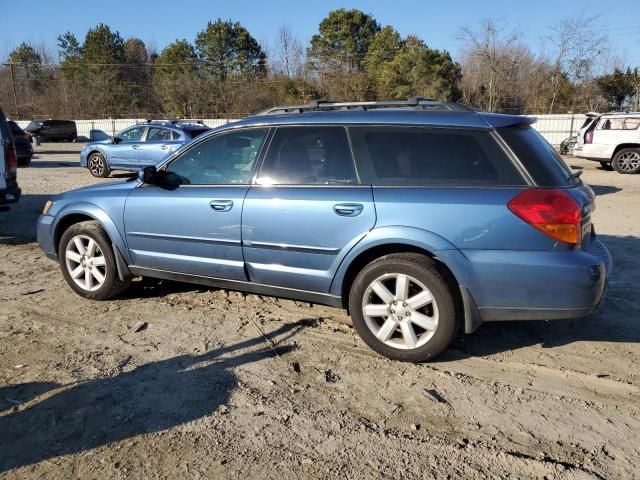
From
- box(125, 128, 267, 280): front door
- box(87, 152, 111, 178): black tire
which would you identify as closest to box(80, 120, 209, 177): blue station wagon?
box(87, 152, 111, 178): black tire

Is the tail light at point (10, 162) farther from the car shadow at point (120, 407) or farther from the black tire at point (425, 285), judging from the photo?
the black tire at point (425, 285)

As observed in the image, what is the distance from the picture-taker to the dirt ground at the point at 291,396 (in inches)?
106

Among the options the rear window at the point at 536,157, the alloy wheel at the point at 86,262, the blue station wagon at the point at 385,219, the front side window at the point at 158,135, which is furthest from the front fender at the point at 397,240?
the front side window at the point at 158,135

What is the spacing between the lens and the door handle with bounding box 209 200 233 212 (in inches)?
166

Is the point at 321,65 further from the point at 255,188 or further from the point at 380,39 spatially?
the point at 255,188

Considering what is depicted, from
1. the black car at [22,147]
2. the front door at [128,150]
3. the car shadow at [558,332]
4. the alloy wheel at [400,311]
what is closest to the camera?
the alloy wheel at [400,311]

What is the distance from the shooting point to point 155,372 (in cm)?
361

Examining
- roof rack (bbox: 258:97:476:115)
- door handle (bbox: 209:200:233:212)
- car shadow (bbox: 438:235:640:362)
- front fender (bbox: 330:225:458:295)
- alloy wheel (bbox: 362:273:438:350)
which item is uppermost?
roof rack (bbox: 258:97:476:115)

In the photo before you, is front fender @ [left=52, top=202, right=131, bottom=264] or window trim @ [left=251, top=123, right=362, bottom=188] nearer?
window trim @ [left=251, top=123, right=362, bottom=188]

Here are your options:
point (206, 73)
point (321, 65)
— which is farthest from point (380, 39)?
point (206, 73)

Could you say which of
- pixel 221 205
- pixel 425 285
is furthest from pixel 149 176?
pixel 425 285

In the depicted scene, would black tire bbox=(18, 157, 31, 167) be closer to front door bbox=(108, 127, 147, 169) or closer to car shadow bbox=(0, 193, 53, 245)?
front door bbox=(108, 127, 147, 169)

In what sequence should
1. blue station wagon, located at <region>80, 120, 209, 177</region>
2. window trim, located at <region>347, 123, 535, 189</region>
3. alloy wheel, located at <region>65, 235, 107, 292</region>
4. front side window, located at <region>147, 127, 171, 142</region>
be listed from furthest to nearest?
front side window, located at <region>147, 127, 171, 142</region> → blue station wagon, located at <region>80, 120, 209, 177</region> → alloy wheel, located at <region>65, 235, 107, 292</region> → window trim, located at <region>347, 123, 535, 189</region>

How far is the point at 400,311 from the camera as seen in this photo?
3.68 meters
